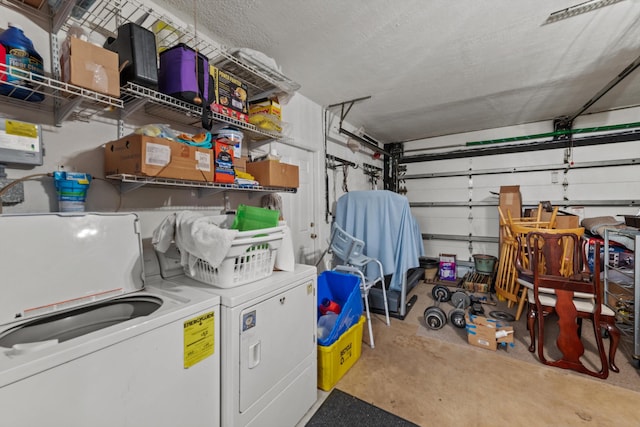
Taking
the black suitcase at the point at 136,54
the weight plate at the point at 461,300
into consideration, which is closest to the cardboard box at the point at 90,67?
the black suitcase at the point at 136,54

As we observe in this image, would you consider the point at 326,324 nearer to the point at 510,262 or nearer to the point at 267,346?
the point at 267,346

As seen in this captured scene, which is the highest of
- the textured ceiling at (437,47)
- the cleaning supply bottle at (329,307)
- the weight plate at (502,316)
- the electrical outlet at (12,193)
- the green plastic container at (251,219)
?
the textured ceiling at (437,47)

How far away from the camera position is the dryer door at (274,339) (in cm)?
119

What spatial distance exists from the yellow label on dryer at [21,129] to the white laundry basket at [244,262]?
816 mm

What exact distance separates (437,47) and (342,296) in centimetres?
220

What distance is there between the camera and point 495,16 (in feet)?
5.78

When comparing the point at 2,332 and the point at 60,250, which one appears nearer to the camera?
the point at 2,332

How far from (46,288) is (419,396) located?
213 centimetres

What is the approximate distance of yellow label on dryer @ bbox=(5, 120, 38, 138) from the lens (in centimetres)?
104

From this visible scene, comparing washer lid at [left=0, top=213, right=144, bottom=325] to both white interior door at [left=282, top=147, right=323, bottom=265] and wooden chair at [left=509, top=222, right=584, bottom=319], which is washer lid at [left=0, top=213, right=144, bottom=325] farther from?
wooden chair at [left=509, top=222, right=584, bottom=319]

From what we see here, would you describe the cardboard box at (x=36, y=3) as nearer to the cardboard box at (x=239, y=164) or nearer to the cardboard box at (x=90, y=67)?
the cardboard box at (x=90, y=67)

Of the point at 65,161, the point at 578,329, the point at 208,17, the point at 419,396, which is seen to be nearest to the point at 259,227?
the point at 65,161

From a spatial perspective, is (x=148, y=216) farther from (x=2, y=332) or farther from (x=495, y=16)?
(x=495, y=16)

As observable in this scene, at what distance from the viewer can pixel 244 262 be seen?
1.30 meters
